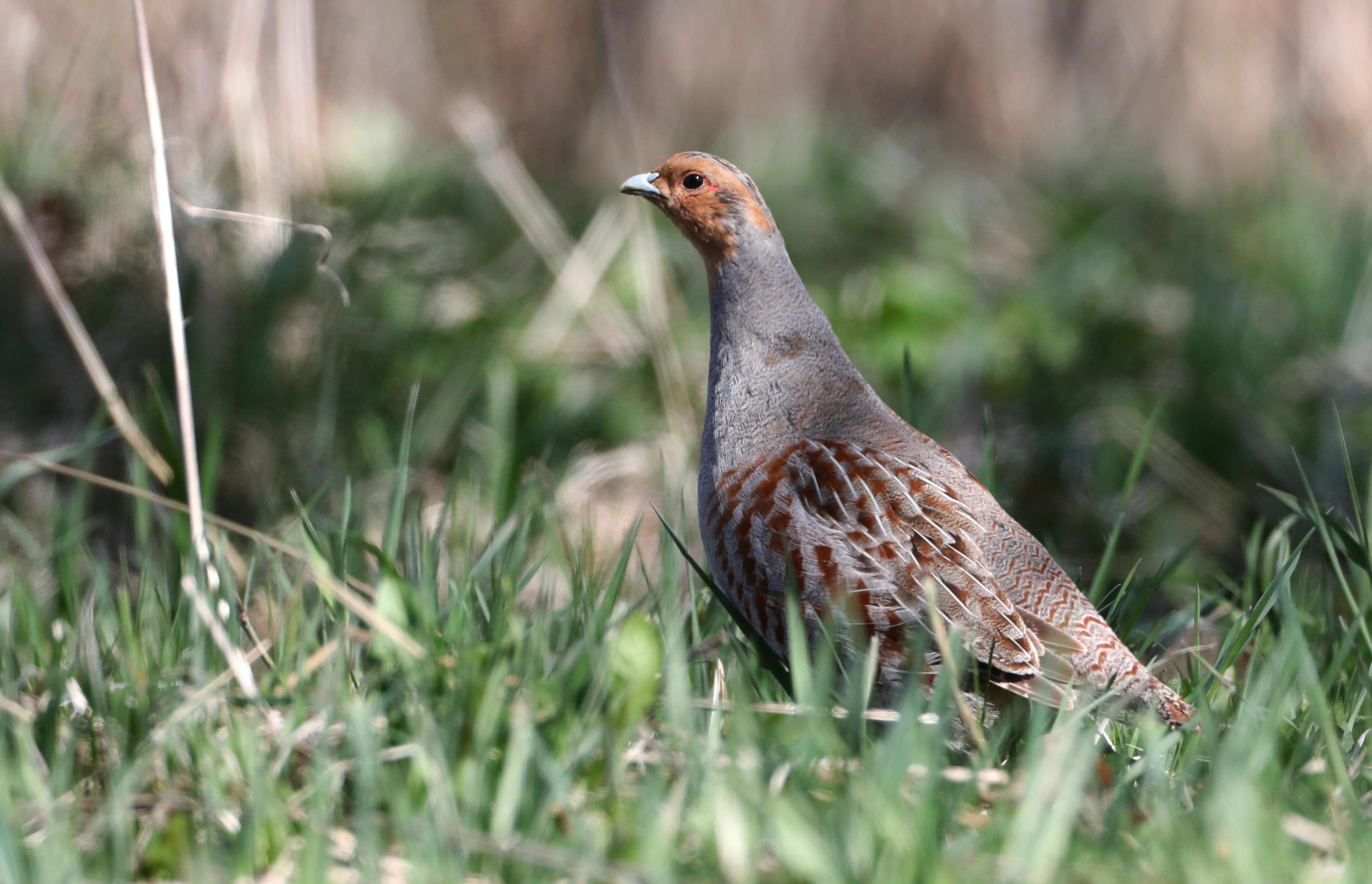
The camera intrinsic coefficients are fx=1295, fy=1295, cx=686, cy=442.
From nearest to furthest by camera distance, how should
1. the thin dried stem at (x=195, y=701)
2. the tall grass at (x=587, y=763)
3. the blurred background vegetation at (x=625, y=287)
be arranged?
the tall grass at (x=587, y=763)
the thin dried stem at (x=195, y=701)
the blurred background vegetation at (x=625, y=287)

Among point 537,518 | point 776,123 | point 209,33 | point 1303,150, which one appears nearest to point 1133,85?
point 1303,150

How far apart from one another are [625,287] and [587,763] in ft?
13.1

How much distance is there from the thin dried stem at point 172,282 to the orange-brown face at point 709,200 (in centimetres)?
100

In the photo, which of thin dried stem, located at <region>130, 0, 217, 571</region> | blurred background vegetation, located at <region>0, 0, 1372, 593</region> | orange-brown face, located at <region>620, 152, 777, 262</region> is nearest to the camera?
thin dried stem, located at <region>130, 0, 217, 571</region>

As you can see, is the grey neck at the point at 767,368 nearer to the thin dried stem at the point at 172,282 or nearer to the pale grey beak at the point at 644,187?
the pale grey beak at the point at 644,187

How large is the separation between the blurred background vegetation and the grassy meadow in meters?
0.02

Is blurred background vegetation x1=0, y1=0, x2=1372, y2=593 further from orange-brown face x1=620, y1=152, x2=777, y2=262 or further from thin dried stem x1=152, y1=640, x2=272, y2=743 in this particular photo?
thin dried stem x1=152, y1=640, x2=272, y2=743

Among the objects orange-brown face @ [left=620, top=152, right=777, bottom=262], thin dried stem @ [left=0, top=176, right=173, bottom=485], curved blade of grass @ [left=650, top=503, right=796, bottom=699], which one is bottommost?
curved blade of grass @ [left=650, top=503, right=796, bottom=699]

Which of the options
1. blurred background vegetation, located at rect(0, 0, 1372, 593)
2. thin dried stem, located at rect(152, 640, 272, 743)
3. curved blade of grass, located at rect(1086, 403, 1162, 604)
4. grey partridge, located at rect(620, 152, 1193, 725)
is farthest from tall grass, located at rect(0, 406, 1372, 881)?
blurred background vegetation, located at rect(0, 0, 1372, 593)

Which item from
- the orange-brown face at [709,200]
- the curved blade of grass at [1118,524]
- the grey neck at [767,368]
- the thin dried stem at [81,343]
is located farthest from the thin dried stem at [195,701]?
the curved blade of grass at [1118,524]

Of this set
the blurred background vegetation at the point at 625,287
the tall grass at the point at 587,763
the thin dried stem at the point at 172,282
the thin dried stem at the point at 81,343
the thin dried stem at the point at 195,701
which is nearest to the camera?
the tall grass at the point at 587,763

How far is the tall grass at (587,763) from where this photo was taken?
1.79m

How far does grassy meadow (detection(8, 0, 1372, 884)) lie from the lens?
74.2 inches

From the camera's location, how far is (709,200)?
3025 millimetres
